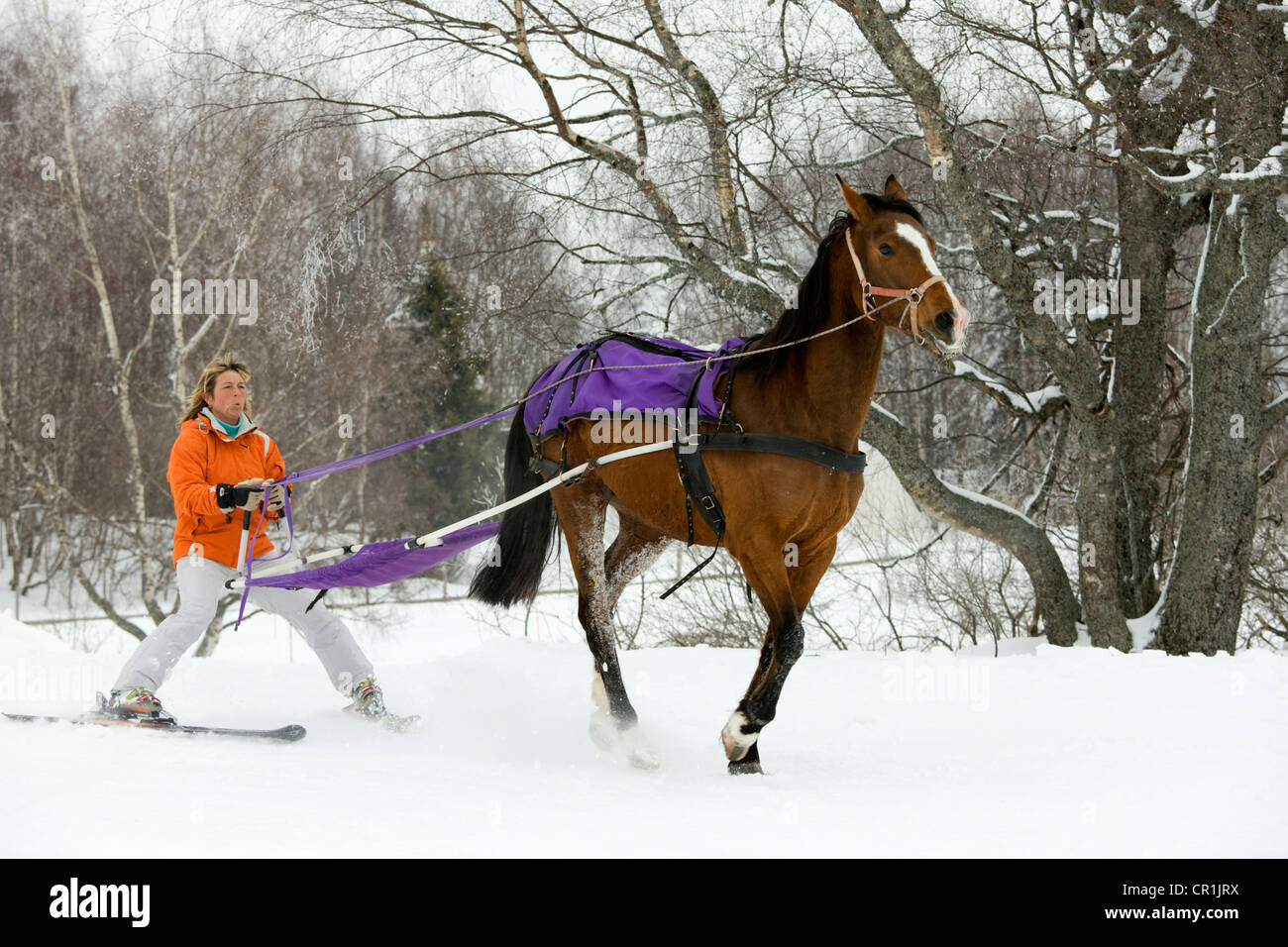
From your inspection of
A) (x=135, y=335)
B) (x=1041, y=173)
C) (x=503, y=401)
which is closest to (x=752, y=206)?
(x=1041, y=173)

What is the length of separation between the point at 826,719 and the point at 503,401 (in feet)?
48.6

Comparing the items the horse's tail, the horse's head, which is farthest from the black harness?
the horse's tail

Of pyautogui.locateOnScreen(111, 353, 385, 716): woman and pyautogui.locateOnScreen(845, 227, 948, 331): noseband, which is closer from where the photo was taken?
pyautogui.locateOnScreen(845, 227, 948, 331): noseband

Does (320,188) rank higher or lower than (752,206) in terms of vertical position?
higher

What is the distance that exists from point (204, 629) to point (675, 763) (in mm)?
2201

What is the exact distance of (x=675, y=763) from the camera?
4.76m

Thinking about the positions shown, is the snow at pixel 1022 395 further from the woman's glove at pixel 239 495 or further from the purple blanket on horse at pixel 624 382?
the woman's glove at pixel 239 495

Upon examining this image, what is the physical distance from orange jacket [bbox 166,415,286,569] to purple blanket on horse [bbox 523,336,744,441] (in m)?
1.39

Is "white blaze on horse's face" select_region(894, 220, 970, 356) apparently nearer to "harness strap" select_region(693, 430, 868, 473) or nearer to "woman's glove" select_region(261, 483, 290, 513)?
"harness strap" select_region(693, 430, 868, 473)

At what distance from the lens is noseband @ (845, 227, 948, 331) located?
384 centimetres

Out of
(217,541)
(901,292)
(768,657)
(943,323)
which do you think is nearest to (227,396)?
(217,541)

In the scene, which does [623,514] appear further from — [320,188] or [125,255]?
[125,255]

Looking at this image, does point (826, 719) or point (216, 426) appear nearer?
point (216, 426)

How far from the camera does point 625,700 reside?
16.2 ft
